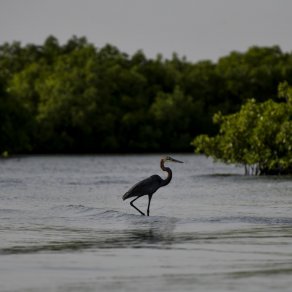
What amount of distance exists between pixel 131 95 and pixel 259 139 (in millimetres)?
69381

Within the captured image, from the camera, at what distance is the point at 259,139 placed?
1884 inches

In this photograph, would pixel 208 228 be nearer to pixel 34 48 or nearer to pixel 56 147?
pixel 56 147

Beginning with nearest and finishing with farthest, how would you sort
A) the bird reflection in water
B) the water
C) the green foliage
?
the water < the bird reflection in water < the green foliage

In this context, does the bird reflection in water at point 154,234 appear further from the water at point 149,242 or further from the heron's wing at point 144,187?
the heron's wing at point 144,187

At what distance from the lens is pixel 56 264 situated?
16.9 meters

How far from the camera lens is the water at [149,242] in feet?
50.2

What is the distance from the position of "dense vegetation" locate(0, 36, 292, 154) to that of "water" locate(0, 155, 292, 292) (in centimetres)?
6718

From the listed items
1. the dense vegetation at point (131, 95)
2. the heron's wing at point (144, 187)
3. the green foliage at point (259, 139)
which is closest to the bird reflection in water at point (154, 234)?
the heron's wing at point (144, 187)

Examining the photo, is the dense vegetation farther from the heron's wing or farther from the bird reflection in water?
the bird reflection in water

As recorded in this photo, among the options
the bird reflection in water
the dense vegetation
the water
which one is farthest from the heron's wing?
the dense vegetation

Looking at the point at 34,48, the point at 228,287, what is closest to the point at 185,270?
the point at 228,287

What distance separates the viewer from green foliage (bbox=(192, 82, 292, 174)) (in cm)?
4725

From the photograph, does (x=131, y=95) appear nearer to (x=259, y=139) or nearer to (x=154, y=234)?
(x=259, y=139)

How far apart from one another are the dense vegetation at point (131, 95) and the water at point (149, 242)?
67179 mm
